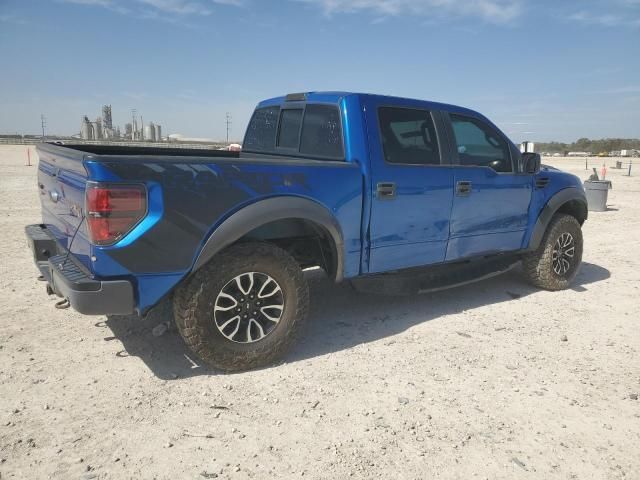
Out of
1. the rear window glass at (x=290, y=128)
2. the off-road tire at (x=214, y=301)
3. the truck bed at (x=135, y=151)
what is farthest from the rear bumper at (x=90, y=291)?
the rear window glass at (x=290, y=128)

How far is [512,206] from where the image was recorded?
4848mm

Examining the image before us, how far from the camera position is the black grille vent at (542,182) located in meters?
5.07

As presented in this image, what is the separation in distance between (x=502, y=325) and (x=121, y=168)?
3.40 m

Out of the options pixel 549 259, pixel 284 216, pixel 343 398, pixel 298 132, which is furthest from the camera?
pixel 549 259

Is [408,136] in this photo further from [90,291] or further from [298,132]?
[90,291]

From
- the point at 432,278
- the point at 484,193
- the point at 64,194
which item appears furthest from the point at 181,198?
the point at 484,193

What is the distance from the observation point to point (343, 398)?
3023 millimetres

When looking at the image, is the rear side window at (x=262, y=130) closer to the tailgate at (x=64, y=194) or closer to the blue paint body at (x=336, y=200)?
the blue paint body at (x=336, y=200)

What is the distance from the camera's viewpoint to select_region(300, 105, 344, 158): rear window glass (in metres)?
3.85

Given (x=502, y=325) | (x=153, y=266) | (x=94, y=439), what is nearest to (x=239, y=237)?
(x=153, y=266)

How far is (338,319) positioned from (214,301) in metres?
1.54

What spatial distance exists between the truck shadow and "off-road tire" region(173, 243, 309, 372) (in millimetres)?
218

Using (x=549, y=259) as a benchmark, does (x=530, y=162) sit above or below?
above

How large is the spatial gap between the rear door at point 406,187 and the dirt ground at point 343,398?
711 mm
